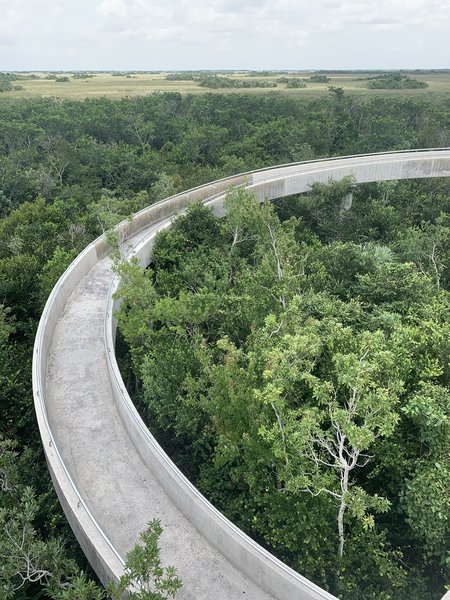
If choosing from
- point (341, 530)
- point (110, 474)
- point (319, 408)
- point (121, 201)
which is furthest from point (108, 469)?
point (121, 201)

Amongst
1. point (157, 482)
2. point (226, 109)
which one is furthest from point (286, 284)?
point (226, 109)

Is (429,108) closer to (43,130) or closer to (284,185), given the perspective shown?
(284,185)

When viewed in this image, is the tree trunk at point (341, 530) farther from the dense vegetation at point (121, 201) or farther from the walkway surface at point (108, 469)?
the walkway surface at point (108, 469)

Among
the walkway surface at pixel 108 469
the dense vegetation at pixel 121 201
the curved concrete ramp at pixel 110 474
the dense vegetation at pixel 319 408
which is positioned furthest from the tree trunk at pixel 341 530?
the walkway surface at pixel 108 469

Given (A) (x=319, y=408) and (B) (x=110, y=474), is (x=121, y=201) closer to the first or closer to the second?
(B) (x=110, y=474)

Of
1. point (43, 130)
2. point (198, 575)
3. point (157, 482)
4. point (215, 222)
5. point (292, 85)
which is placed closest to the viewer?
point (198, 575)

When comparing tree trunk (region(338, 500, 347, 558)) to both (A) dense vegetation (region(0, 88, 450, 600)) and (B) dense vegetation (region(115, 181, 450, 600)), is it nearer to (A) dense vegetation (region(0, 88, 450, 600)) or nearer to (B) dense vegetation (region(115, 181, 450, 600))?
(B) dense vegetation (region(115, 181, 450, 600))
